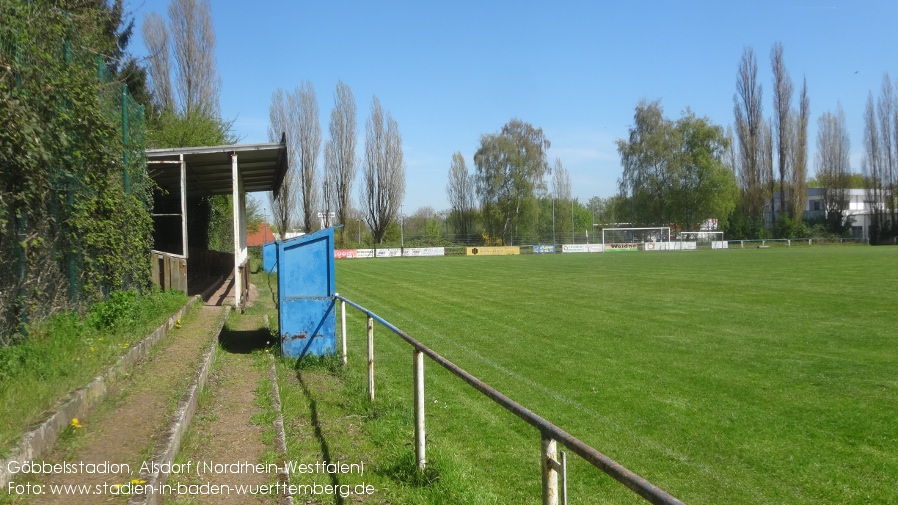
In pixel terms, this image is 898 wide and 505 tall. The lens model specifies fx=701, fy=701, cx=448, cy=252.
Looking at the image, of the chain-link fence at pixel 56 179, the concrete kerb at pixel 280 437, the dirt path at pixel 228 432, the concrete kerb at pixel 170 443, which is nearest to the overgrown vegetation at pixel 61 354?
the chain-link fence at pixel 56 179

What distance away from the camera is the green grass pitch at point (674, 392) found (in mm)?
5113

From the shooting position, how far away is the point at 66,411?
480 centimetres

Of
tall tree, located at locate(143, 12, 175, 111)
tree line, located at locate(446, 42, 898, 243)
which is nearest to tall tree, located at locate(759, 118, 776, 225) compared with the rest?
tree line, located at locate(446, 42, 898, 243)

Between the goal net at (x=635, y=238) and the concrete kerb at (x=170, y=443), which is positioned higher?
the goal net at (x=635, y=238)

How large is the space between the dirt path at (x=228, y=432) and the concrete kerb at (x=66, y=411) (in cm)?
76

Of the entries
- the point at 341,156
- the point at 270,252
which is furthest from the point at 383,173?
the point at 270,252

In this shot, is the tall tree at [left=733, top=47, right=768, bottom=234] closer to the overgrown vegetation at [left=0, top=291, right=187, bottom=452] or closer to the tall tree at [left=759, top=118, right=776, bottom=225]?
the tall tree at [left=759, top=118, right=776, bottom=225]

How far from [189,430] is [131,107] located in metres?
7.66

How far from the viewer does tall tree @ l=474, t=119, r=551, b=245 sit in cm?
7944

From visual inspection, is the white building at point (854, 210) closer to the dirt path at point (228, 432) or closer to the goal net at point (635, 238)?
the goal net at point (635, 238)

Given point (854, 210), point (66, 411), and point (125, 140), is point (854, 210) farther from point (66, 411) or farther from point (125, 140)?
point (66, 411)

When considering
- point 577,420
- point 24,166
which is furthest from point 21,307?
point 577,420

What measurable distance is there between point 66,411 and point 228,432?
118cm

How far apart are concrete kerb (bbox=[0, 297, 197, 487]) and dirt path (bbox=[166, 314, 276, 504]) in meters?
0.76
